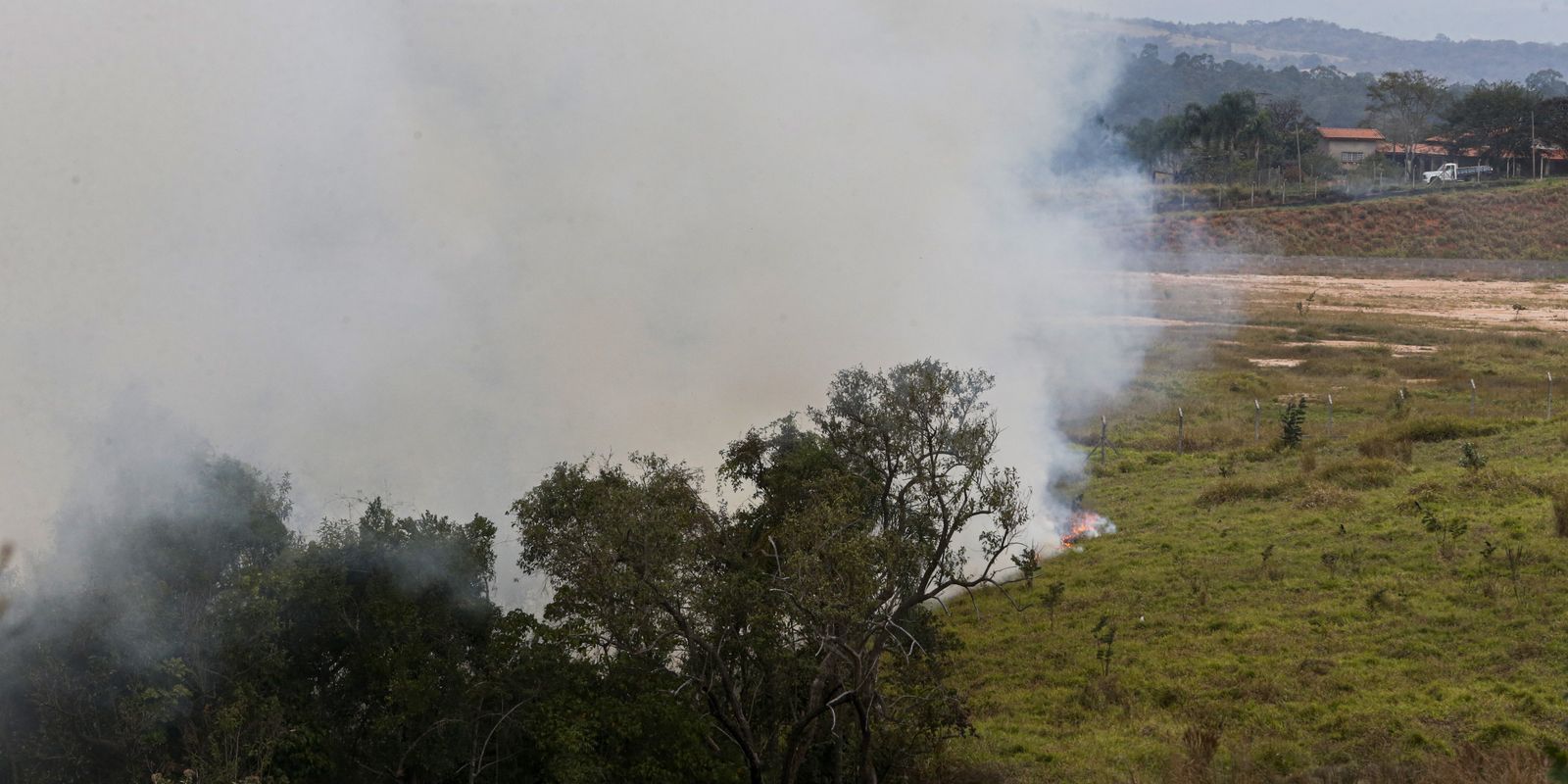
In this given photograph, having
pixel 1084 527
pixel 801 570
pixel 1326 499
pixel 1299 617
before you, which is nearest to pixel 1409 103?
pixel 1326 499

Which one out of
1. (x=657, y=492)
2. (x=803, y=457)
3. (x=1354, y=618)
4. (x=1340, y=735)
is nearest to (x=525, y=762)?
(x=657, y=492)

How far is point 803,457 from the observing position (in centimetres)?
2081

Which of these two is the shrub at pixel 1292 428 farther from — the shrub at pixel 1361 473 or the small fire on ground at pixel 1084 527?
the small fire on ground at pixel 1084 527

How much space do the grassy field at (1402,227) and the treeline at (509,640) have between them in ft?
221

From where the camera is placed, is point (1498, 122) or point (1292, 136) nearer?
point (1498, 122)

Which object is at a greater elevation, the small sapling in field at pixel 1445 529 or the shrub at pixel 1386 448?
the shrub at pixel 1386 448

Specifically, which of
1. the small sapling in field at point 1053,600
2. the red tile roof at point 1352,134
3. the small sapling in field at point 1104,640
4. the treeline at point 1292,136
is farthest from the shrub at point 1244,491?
the red tile roof at point 1352,134

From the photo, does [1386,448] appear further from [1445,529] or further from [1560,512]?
[1560,512]

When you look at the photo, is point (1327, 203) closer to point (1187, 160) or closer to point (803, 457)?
point (1187, 160)

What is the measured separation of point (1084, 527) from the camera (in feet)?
99.3

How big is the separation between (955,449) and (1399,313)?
180 feet

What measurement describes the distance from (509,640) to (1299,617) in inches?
551

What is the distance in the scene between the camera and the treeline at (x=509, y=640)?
16.1m

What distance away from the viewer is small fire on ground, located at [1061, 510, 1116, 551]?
2966 cm
